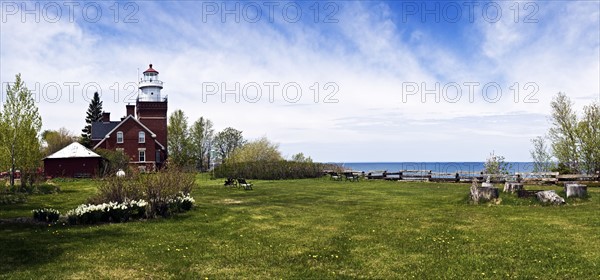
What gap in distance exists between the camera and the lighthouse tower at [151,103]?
63.6 m

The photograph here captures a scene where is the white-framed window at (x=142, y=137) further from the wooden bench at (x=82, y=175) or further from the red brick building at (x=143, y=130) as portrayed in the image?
the wooden bench at (x=82, y=175)

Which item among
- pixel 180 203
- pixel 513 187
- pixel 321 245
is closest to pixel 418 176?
pixel 513 187

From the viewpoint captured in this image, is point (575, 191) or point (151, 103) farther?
point (151, 103)

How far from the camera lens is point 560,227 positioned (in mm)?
13688

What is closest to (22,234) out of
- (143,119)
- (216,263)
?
(216,263)

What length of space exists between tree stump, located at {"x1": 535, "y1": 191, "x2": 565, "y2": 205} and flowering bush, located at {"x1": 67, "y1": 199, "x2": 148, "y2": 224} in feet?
55.1

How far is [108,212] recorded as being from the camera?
50.3 feet

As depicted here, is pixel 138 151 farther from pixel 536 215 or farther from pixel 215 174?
pixel 536 215

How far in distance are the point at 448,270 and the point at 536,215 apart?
8894 mm

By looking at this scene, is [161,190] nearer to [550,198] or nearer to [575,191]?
[550,198]

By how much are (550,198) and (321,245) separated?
41.2 ft

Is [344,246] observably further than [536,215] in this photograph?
No

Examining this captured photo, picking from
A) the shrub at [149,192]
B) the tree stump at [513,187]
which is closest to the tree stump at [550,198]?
the tree stump at [513,187]

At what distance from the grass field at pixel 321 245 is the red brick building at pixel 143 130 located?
142 feet
